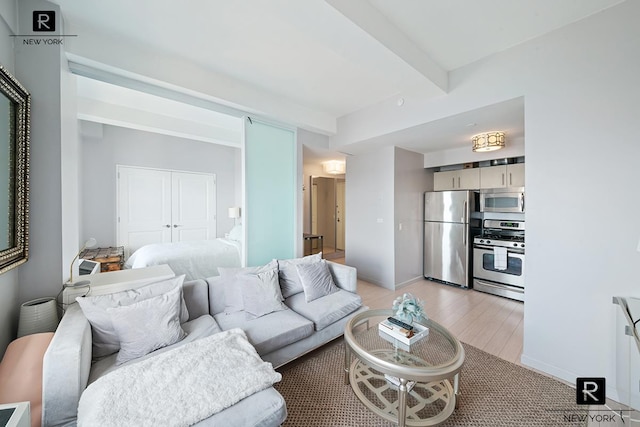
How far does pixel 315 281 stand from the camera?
250cm

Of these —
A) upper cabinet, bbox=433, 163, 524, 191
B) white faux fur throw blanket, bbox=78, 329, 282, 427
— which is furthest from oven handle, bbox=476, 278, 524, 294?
white faux fur throw blanket, bbox=78, 329, 282, 427

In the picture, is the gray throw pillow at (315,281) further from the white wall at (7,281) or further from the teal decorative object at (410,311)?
the white wall at (7,281)

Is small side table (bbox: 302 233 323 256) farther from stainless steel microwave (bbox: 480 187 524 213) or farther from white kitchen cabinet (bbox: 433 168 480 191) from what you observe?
stainless steel microwave (bbox: 480 187 524 213)

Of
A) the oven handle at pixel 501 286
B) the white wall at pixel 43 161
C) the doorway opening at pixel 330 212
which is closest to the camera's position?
the white wall at pixel 43 161

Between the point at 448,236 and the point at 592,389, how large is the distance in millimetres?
2468

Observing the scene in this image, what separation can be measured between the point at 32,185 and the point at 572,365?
13.7 ft

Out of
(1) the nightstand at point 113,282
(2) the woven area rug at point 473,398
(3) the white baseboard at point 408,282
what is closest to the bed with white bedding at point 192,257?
(1) the nightstand at point 113,282

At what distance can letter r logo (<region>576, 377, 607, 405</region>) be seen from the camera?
175cm

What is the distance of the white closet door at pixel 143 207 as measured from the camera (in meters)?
4.47

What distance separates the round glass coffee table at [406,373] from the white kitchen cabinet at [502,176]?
2926 millimetres

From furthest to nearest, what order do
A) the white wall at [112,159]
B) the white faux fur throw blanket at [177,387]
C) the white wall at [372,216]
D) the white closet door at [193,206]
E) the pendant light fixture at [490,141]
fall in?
the white closet door at [193,206] < the white wall at [112,159] < the white wall at [372,216] < the pendant light fixture at [490,141] < the white faux fur throw blanket at [177,387]

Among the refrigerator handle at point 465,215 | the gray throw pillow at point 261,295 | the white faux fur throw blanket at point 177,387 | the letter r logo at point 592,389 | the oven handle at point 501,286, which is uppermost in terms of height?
the refrigerator handle at point 465,215

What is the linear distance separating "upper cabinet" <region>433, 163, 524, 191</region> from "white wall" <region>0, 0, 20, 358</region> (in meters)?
5.08

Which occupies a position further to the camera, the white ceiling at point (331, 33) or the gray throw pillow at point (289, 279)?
the gray throw pillow at point (289, 279)
